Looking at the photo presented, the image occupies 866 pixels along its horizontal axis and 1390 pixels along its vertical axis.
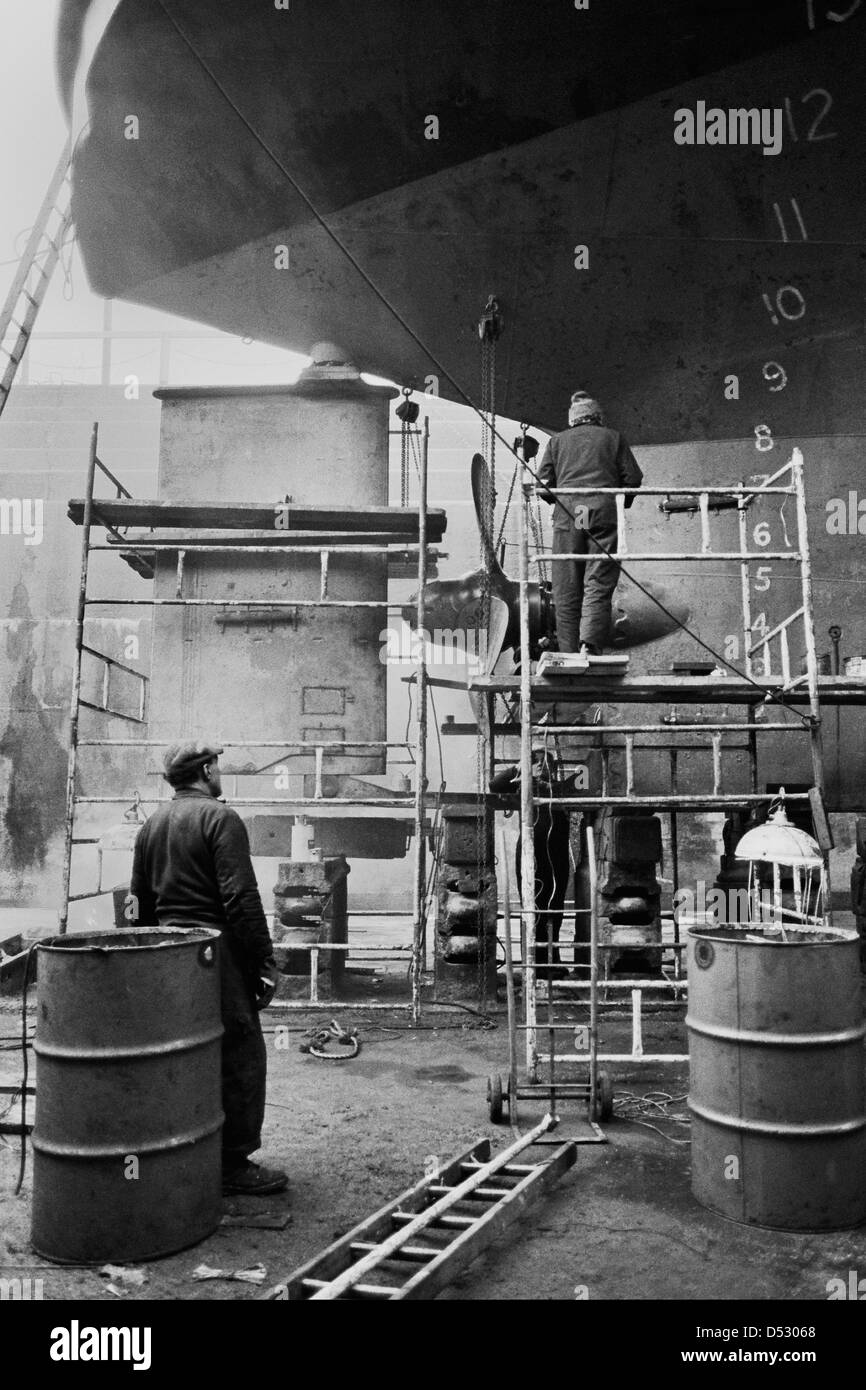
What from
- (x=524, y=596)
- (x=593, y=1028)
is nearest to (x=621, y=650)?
(x=524, y=596)

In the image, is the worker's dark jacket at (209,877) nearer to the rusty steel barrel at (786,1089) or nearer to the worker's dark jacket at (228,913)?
the worker's dark jacket at (228,913)

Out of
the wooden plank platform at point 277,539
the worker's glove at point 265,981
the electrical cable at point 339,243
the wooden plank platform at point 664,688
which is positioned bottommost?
the worker's glove at point 265,981

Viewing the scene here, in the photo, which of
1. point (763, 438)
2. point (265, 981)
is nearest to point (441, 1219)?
point (265, 981)

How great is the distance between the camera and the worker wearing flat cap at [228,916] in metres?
4.11

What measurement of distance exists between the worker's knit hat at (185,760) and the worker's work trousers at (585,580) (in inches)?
113

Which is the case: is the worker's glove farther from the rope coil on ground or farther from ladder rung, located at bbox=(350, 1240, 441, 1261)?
the rope coil on ground

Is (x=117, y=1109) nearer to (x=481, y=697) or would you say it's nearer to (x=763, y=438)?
(x=481, y=697)

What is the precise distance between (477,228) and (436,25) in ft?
5.12

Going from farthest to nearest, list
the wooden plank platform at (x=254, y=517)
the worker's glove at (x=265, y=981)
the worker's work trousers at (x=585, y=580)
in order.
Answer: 1. the wooden plank platform at (x=254, y=517)
2. the worker's work trousers at (x=585, y=580)
3. the worker's glove at (x=265, y=981)

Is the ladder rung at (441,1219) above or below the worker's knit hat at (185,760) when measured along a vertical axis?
below

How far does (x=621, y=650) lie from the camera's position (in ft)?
31.4

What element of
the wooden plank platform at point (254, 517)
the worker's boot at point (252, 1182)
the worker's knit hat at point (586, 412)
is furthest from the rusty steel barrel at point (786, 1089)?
the wooden plank platform at point (254, 517)

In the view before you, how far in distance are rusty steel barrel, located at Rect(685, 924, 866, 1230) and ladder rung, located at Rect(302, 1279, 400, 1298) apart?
1475mm

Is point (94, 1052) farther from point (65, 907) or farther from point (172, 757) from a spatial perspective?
point (65, 907)
